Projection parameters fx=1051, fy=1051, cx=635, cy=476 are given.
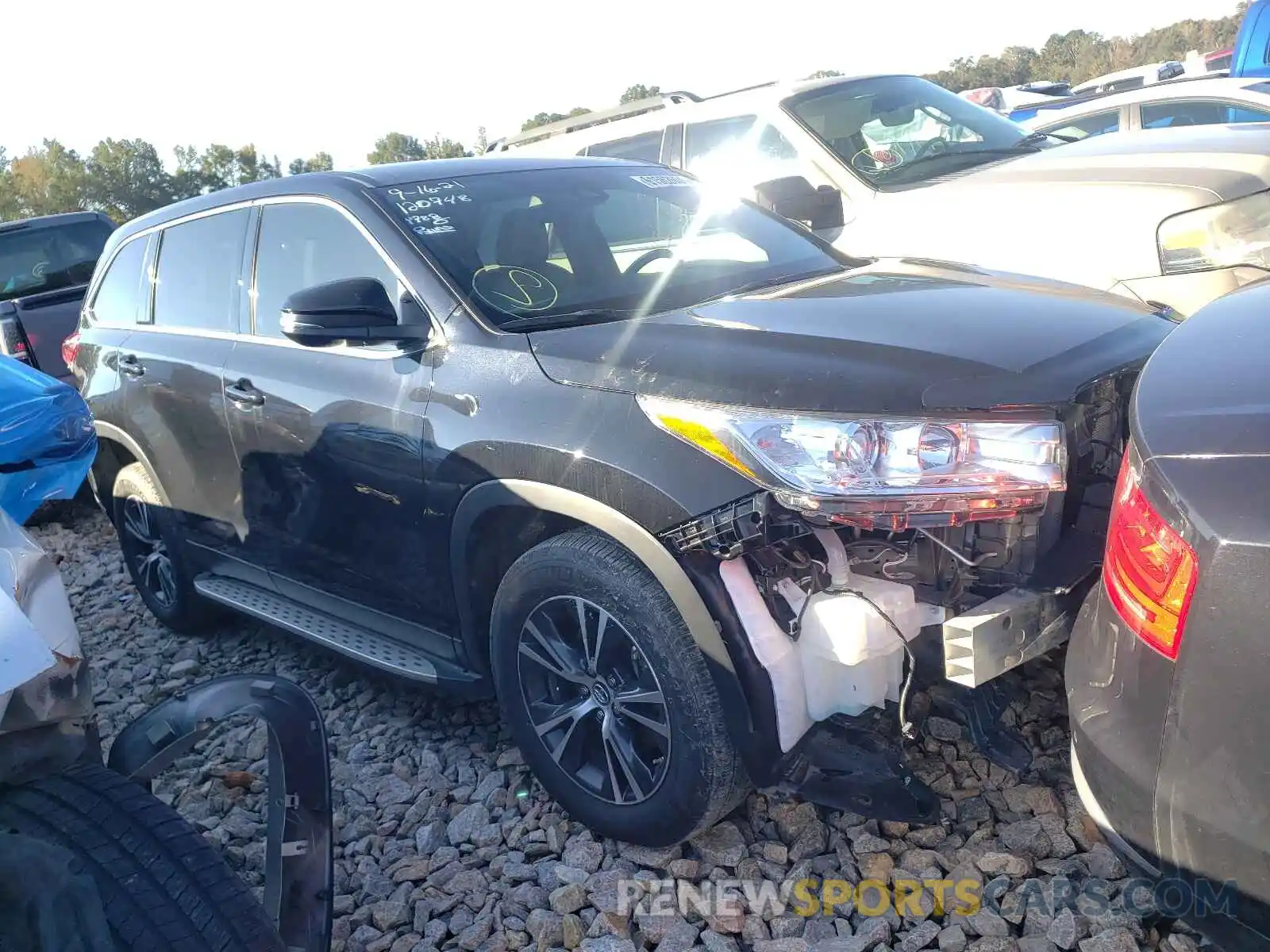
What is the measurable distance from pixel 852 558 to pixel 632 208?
69.1 inches

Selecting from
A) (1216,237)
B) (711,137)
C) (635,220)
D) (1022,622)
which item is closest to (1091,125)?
(711,137)

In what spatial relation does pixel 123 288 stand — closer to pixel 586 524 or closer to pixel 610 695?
pixel 586 524

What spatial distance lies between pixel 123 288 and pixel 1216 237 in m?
4.72

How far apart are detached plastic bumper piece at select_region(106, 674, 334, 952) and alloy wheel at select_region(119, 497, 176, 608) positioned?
2.35 metres

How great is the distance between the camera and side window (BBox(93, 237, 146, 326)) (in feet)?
15.3

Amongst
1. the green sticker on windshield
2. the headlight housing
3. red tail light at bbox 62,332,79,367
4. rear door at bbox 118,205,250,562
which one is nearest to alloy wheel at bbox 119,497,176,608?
rear door at bbox 118,205,250,562

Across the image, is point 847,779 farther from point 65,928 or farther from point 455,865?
point 65,928

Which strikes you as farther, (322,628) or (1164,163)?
(1164,163)

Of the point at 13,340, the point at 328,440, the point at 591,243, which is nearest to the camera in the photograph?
the point at 328,440

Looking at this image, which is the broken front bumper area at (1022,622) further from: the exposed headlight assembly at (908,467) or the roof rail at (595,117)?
the roof rail at (595,117)

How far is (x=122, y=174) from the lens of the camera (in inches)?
1927

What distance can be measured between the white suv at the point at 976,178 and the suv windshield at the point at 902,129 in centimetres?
1

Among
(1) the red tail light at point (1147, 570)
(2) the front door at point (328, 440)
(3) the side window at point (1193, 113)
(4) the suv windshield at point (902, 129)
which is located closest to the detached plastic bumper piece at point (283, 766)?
(2) the front door at point (328, 440)

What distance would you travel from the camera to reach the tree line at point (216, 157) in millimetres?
44750
